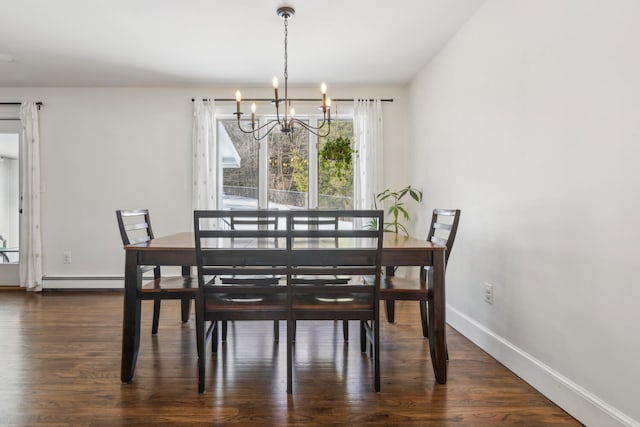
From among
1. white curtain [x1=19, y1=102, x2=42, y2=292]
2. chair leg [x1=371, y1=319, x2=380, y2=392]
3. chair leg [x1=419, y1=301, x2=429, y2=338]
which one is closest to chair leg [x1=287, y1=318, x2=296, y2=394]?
chair leg [x1=371, y1=319, x2=380, y2=392]

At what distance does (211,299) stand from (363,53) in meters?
2.66

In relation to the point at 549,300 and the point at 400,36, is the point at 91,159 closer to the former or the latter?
the point at 400,36

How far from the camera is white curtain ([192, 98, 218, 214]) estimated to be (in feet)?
13.5

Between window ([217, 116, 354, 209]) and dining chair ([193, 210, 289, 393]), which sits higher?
window ([217, 116, 354, 209])

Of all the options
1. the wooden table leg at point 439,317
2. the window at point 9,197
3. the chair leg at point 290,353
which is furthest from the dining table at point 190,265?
the window at point 9,197

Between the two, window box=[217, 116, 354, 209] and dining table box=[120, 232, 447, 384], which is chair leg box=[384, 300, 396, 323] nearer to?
dining table box=[120, 232, 447, 384]

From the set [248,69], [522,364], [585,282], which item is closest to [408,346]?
[522,364]

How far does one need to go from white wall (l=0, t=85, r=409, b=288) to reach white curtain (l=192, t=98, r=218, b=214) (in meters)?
0.16

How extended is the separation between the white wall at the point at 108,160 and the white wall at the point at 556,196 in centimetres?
204

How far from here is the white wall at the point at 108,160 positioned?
4250 millimetres

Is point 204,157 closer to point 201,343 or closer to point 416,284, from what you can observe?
point 201,343

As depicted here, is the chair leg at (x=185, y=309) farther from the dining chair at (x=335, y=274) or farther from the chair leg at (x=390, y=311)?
the chair leg at (x=390, y=311)

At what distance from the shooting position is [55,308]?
11.2 feet

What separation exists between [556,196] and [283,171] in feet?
10.1
